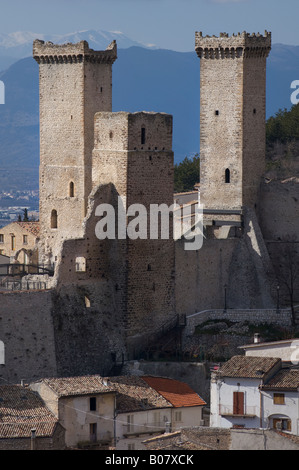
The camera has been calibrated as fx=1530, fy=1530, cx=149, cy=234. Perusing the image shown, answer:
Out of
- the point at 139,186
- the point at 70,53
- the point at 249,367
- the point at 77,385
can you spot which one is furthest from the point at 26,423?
the point at 70,53

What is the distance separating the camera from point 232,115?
2557 inches

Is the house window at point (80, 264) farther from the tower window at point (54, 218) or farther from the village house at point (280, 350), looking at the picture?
the village house at point (280, 350)

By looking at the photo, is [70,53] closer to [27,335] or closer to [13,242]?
[13,242]

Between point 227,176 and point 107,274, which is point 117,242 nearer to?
point 107,274

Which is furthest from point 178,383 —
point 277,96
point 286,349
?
point 277,96

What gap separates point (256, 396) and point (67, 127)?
1859cm

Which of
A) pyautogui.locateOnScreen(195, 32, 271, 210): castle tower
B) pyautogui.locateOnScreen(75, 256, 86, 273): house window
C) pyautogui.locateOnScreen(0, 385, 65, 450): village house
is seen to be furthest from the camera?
pyautogui.locateOnScreen(195, 32, 271, 210): castle tower

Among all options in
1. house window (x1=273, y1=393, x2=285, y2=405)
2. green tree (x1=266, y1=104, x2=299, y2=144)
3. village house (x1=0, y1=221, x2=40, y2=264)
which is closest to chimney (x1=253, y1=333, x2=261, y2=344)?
house window (x1=273, y1=393, x2=285, y2=405)

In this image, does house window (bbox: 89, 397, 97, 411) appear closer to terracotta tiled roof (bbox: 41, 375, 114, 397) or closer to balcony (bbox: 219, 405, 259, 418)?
terracotta tiled roof (bbox: 41, 375, 114, 397)

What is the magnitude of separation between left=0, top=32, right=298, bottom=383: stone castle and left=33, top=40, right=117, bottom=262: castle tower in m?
0.05

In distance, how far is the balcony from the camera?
4872 centimetres

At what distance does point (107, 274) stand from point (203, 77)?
11512 mm
